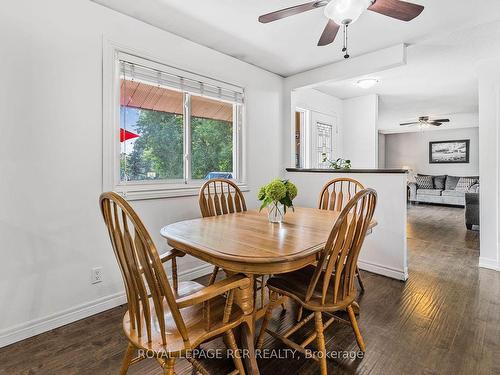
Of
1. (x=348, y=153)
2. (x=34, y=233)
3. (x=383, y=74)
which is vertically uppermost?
(x=383, y=74)

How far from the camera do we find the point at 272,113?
146 inches

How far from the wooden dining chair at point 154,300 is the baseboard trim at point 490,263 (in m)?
3.21

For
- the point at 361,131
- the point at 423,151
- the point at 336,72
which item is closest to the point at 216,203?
the point at 336,72

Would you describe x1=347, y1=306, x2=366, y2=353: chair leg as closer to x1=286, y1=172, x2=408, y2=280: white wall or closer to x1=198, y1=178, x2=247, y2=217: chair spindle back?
x1=198, y1=178, x2=247, y2=217: chair spindle back

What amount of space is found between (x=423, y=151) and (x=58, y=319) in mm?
9886

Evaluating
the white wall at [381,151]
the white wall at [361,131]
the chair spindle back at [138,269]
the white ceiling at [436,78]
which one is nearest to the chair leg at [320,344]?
the chair spindle back at [138,269]

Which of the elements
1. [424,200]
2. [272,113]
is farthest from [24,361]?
[424,200]

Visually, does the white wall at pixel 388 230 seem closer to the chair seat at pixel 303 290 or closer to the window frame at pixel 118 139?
the chair seat at pixel 303 290

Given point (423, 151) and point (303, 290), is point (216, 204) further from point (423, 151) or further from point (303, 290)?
point (423, 151)

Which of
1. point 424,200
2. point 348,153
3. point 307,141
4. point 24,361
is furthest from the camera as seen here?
point 424,200

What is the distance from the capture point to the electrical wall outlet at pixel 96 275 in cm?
216

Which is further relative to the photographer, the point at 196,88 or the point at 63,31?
the point at 196,88

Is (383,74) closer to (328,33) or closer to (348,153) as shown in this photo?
(348,153)

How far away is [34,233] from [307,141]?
3748 millimetres
